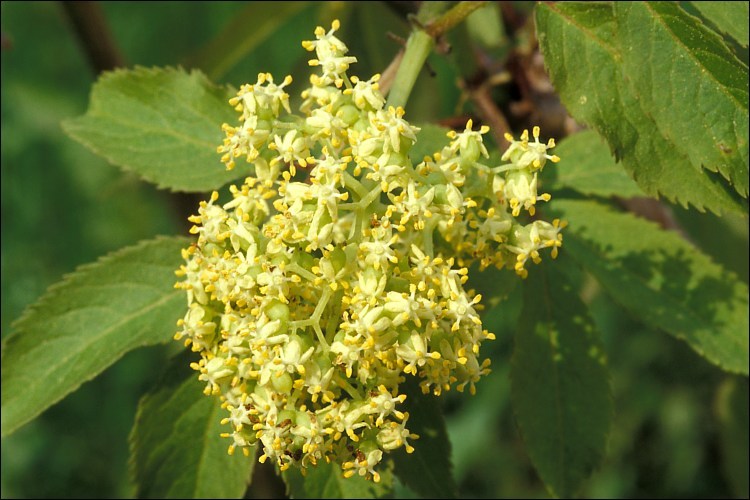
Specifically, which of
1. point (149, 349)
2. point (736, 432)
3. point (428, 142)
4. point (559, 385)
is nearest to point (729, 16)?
point (428, 142)

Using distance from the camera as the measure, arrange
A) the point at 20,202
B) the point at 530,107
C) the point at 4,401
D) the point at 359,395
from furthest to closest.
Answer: the point at 20,202 → the point at 530,107 → the point at 4,401 → the point at 359,395

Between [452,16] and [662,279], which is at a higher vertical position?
[452,16]

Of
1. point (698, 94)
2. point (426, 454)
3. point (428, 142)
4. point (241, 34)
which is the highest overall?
point (241, 34)

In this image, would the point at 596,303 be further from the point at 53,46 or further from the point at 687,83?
the point at 53,46

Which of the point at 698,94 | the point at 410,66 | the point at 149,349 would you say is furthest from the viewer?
the point at 149,349

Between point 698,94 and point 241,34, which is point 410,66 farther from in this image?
point 241,34

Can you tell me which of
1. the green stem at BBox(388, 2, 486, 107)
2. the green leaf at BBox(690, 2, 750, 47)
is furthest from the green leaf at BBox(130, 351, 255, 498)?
the green leaf at BBox(690, 2, 750, 47)

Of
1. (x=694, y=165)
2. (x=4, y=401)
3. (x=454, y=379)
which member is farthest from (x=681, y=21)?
(x=4, y=401)

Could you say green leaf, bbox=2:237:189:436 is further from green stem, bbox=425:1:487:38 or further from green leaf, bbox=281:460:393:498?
green stem, bbox=425:1:487:38
